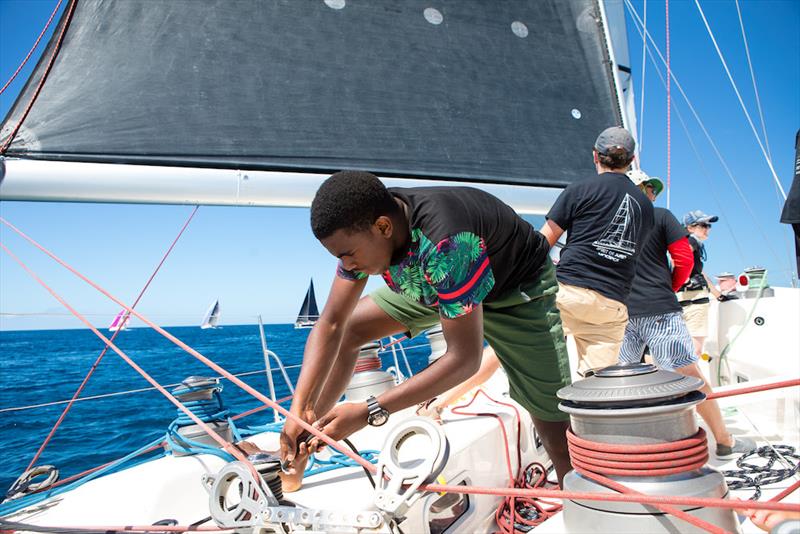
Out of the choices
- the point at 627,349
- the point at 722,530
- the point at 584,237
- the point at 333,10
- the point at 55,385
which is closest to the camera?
the point at 722,530

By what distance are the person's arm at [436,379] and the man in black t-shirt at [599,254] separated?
40.0 inches

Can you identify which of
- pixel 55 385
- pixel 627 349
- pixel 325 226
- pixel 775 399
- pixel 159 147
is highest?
pixel 159 147

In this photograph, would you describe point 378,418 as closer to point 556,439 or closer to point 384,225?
point 384,225

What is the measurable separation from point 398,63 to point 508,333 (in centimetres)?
214

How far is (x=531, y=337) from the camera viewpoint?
1761 millimetres

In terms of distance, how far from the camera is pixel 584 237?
2307mm

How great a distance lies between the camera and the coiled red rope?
104cm

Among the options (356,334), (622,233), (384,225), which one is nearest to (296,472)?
(356,334)

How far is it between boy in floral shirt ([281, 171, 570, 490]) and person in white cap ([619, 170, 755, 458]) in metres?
0.96

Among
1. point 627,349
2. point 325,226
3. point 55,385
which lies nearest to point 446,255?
point 325,226

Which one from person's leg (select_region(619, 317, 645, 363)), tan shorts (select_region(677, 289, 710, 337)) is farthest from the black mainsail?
tan shorts (select_region(677, 289, 710, 337))

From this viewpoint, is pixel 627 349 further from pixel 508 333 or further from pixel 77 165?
pixel 77 165

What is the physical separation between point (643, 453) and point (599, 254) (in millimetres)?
1331

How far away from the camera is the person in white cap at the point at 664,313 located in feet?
8.14
